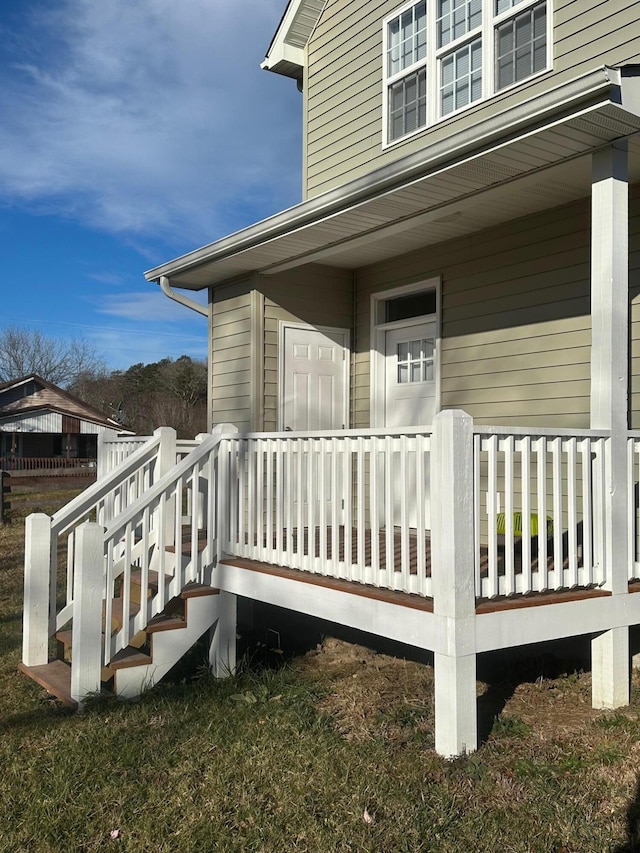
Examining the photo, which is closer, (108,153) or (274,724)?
(274,724)

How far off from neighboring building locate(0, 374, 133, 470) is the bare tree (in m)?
14.0

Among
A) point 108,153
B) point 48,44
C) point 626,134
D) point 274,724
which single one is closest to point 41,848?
point 274,724

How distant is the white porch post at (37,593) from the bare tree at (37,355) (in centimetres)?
4450

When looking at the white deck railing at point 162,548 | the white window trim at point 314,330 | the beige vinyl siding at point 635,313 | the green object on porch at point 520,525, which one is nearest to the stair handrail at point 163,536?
the white deck railing at point 162,548

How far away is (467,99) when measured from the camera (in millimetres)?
6656

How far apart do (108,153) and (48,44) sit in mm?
9906

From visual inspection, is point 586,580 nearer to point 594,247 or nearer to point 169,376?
point 594,247

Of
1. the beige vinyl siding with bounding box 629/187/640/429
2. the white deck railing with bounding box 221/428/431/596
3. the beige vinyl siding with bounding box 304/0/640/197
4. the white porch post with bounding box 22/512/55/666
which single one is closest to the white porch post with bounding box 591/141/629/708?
the beige vinyl siding with bounding box 629/187/640/429

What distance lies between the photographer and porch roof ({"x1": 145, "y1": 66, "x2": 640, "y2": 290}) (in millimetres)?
3971

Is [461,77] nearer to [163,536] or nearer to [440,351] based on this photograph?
[440,351]

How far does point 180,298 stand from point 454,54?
349cm

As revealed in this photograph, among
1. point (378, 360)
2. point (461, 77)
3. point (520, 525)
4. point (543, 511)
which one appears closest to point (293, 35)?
point (461, 77)

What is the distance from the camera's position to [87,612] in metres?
4.42

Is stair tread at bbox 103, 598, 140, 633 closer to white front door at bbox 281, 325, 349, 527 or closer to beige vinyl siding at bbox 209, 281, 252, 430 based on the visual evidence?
white front door at bbox 281, 325, 349, 527
